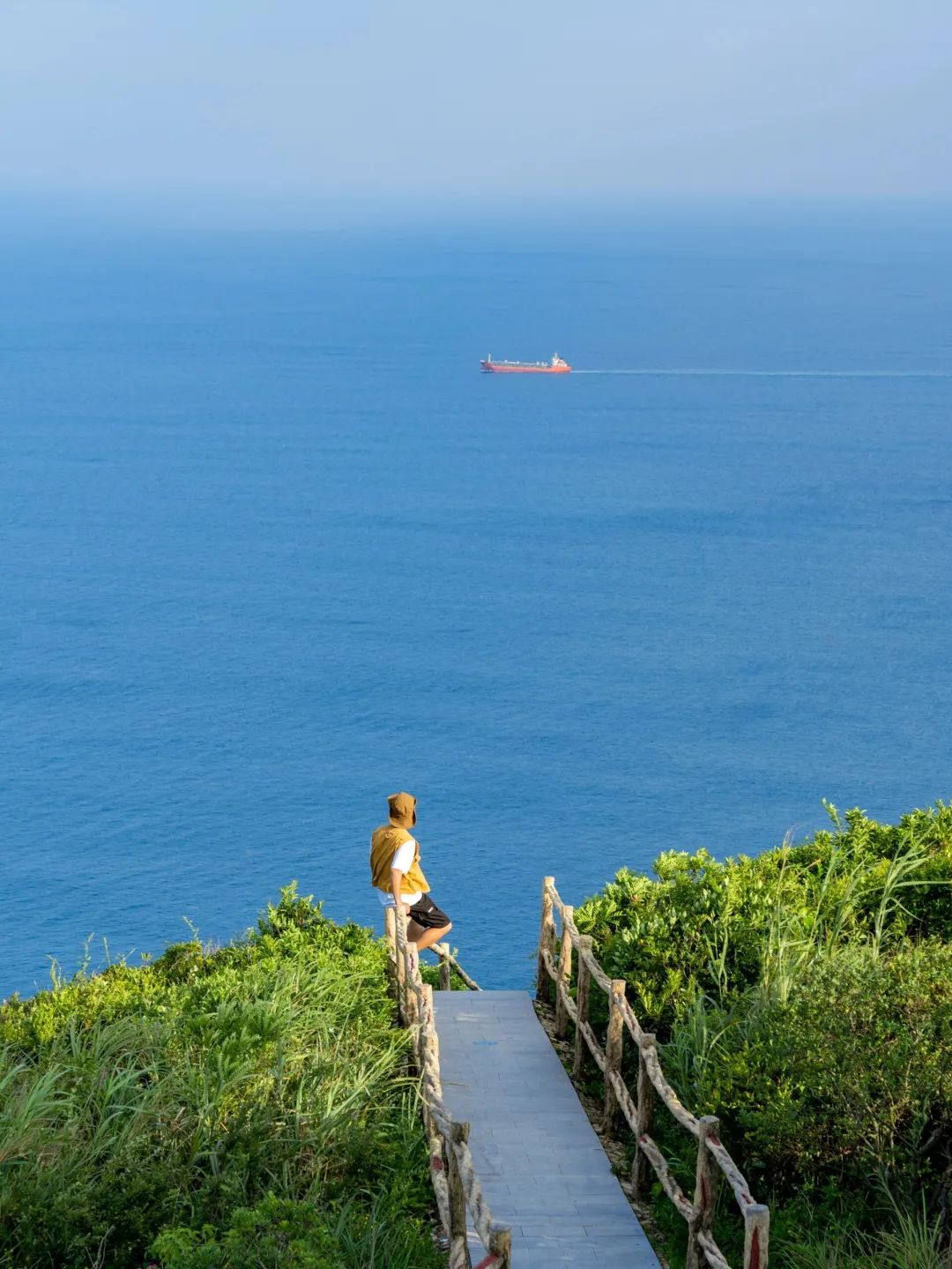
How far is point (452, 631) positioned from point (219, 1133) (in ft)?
265

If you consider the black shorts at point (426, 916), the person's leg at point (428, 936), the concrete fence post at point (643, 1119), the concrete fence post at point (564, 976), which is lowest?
the concrete fence post at point (643, 1119)

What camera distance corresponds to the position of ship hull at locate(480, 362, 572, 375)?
15225 cm

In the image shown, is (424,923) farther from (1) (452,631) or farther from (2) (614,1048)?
(1) (452,631)

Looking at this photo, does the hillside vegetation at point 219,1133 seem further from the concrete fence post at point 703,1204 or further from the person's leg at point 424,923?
the concrete fence post at point 703,1204

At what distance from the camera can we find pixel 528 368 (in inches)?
6029

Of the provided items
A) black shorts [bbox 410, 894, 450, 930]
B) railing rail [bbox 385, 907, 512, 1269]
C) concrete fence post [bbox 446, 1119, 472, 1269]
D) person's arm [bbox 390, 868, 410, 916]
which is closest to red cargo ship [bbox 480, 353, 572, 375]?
black shorts [bbox 410, 894, 450, 930]

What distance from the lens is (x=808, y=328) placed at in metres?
181

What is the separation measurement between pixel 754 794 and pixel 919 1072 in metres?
59.4

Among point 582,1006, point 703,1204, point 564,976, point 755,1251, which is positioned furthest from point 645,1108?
point 564,976

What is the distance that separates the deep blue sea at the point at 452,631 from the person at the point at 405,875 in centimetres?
4237

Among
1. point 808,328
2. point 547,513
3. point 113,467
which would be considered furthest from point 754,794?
point 808,328

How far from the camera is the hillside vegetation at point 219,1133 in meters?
5.88

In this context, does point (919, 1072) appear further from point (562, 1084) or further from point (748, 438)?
point (748, 438)

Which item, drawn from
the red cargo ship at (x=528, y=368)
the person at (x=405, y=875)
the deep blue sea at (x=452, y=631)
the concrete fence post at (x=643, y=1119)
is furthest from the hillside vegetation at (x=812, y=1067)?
the red cargo ship at (x=528, y=368)
